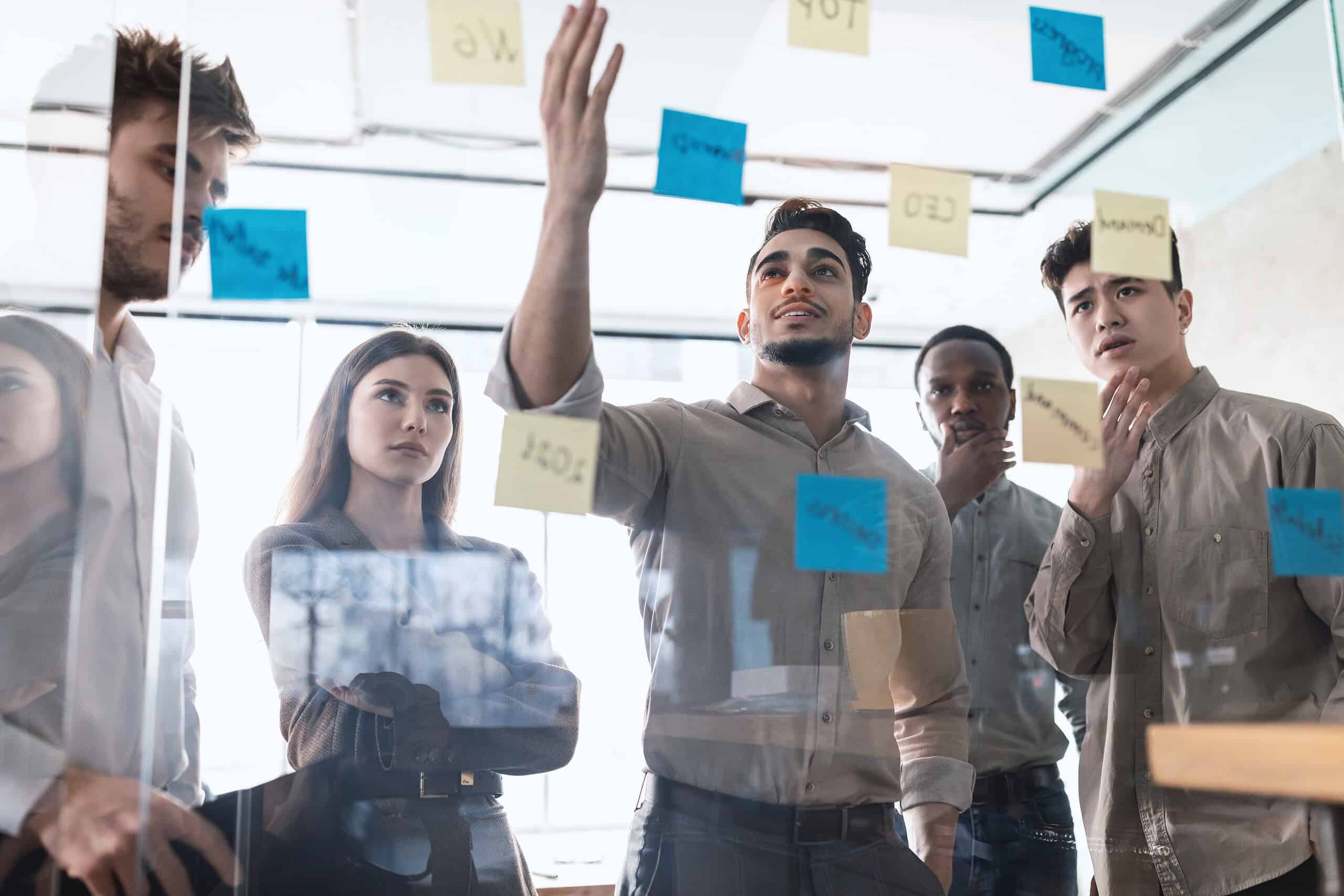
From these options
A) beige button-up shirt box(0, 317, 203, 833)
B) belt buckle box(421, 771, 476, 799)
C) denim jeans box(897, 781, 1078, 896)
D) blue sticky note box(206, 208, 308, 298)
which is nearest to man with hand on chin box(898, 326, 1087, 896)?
denim jeans box(897, 781, 1078, 896)

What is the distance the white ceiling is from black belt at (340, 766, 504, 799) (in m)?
0.49

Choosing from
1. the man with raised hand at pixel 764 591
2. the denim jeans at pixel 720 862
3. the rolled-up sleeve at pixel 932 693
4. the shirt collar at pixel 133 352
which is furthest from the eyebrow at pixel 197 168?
the rolled-up sleeve at pixel 932 693

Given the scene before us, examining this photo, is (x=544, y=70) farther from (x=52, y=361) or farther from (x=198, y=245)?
(x=52, y=361)

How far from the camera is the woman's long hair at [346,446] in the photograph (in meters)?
1.07

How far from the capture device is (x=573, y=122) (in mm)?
1108

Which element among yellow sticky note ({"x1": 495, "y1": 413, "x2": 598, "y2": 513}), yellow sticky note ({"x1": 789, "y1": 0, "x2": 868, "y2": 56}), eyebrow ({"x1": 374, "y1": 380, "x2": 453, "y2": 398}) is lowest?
yellow sticky note ({"x1": 495, "y1": 413, "x2": 598, "y2": 513})

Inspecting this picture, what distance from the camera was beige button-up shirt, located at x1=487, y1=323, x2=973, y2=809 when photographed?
1104 millimetres

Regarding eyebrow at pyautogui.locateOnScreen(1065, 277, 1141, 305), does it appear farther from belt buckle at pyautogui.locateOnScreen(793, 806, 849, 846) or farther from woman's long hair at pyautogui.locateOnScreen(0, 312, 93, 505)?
woman's long hair at pyautogui.locateOnScreen(0, 312, 93, 505)

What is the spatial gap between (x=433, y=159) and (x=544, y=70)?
0.16 meters

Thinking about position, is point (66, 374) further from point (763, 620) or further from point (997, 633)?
point (997, 633)

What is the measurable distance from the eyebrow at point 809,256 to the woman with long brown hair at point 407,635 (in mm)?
423

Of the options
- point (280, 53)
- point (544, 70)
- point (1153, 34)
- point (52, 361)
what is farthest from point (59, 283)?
point (1153, 34)

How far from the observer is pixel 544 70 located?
1122 millimetres

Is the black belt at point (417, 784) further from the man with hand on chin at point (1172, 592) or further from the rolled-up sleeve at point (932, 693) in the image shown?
the man with hand on chin at point (1172, 592)
